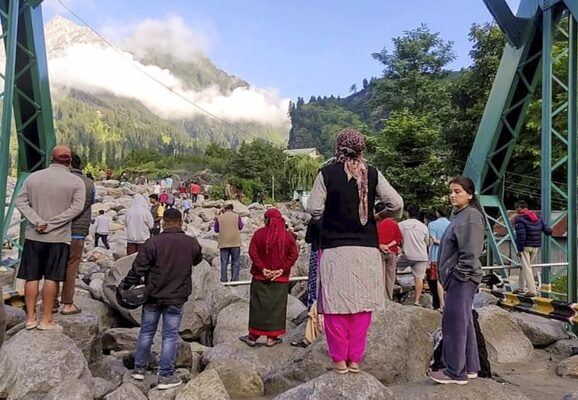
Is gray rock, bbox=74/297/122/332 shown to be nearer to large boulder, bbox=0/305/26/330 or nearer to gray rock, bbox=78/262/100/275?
large boulder, bbox=0/305/26/330

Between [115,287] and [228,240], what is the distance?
3771 millimetres

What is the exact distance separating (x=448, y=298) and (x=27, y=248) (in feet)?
12.4

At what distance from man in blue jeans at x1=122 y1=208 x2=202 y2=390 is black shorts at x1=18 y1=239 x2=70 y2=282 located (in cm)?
67

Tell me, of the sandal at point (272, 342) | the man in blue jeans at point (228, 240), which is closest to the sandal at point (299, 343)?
the sandal at point (272, 342)

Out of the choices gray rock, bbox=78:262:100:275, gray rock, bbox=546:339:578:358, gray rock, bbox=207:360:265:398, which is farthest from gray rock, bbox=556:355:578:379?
gray rock, bbox=78:262:100:275

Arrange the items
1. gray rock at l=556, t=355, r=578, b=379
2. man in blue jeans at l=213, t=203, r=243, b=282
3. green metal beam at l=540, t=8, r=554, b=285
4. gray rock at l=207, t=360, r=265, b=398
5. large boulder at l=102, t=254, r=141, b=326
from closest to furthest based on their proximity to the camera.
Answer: gray rock at l=207, t=360, r=265, b=398, gray rock at l=556, t=355, r=578, b=379, large boulder at l=102, t=254, r=141, b=326, green metal beam at l=540, t=8, r=554, b=285, man in blue jeans at l=213, t=203, r=243, b=282

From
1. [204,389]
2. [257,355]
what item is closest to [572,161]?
[257,355]

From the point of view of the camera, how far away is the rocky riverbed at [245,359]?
15.2ft

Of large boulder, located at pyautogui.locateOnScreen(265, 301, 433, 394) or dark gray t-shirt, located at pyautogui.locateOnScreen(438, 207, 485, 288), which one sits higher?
dark gray t-shirt, located at pyautogui.locateOnScreen(438, 207, 485, 288)

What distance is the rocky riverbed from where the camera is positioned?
464 cm

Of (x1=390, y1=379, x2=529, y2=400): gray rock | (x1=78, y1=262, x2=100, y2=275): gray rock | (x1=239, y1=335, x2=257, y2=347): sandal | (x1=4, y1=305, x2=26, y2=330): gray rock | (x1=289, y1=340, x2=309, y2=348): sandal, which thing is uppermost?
(x1=390, y1=379, x2=529, y2=400): gray rock

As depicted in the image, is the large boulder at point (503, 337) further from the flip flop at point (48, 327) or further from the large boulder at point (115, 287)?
the flip flop at point (48, 327)

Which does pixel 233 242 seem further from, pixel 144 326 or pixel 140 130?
pixel 140 130

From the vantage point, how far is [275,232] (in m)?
6.44
